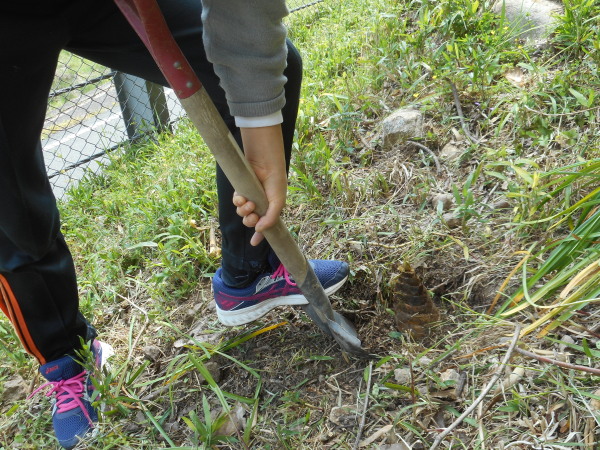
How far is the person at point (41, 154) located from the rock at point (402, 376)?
38 centimetres

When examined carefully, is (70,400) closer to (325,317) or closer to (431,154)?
(325,317)

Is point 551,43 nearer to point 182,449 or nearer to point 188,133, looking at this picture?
point 188,133

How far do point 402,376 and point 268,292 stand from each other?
0.52 metres

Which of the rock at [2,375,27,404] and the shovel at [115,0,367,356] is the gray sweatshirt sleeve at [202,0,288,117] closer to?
the shovel at [115,0,367,356]

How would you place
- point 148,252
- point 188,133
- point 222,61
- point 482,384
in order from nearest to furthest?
point 222,61
point 482,384
point 148,252
point 188,133

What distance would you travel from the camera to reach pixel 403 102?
2666mm

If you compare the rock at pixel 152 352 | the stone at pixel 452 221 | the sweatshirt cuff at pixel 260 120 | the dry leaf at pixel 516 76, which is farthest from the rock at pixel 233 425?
the dry leaf at pixel 516 76

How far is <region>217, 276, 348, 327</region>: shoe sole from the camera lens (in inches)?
72.8

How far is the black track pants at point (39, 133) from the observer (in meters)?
1.33

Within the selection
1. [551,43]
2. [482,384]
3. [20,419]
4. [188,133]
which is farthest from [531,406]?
[188,133]

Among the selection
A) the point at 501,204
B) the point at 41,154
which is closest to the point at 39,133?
the point at 41,154

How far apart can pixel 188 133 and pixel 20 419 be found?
1899 millimetres

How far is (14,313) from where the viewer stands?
164 cm

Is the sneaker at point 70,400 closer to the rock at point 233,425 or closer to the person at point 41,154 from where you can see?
the person at point 41,154
